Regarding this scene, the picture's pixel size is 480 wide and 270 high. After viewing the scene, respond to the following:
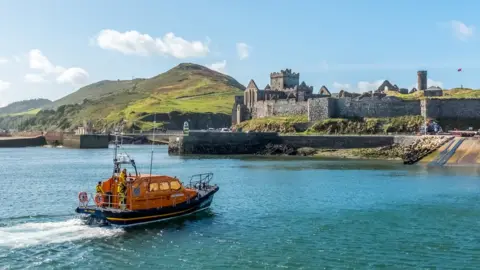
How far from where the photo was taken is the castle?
82.4 metres

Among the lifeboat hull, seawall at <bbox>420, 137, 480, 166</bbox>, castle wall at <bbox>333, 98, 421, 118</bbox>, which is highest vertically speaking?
castle wall at <bbox>333, 98, 421, 118</bbox>

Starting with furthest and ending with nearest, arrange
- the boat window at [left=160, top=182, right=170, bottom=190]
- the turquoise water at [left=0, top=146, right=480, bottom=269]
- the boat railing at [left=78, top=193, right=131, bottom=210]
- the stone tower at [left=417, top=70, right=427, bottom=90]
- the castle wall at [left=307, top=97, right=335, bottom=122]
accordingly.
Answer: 1. the stone tower at [left=417, top=70, right=427, bottom=90]
2. the castle wall at [left=307, top=97, right=335, bottom=122]
3. the boat window at [left=160, top=182, right=170, bottom=190]
4. the boat railing at [left=78, top=193, right=131, bottom=210]
5. the turquoise water at [left=0, top=146, right=480, bottom=269]

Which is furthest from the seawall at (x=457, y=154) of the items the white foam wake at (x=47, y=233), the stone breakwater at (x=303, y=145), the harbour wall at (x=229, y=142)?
the white foam wake at (x=47, y=233)

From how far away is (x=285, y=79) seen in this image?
130 metres

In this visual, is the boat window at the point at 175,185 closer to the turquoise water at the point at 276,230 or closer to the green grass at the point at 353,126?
the turquoise water at the point at 276,230

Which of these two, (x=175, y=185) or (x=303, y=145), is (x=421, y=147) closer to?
(x=303, y=145)

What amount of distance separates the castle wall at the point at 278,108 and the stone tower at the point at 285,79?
64.7 ft

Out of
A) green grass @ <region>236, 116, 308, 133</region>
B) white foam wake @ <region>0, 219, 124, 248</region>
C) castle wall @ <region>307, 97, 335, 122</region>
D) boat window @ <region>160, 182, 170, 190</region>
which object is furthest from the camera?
green grass @ <region>236, 116, 308, 133</region>

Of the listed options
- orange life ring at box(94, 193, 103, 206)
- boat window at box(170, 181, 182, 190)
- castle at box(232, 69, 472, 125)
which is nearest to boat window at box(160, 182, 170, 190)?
boat window at box(170, 181, 182, 190)

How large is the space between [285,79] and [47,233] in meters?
107

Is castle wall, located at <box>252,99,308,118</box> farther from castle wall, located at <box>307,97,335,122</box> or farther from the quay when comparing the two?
the quay

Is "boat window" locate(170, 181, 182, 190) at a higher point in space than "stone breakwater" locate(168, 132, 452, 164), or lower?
lower

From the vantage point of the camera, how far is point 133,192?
1103 inches

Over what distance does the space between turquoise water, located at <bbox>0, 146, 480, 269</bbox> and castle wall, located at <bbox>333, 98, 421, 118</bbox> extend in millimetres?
39953
